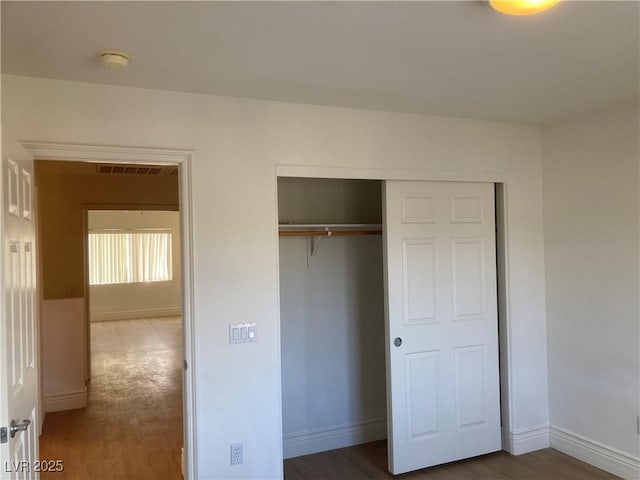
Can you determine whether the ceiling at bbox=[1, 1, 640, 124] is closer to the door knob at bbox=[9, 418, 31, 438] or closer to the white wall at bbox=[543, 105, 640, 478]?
the white wall at bbox=[543, 105, 640, 478]

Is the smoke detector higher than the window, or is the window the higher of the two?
the smoke detector

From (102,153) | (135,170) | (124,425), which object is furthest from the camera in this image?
(135,170)

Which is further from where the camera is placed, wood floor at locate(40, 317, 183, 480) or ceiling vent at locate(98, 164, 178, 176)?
ceiling vent at locate(98, 164, 178, 176)

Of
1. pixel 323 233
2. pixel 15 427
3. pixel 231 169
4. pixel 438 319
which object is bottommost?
pixel 15 427

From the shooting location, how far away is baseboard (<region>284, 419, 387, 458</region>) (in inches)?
150

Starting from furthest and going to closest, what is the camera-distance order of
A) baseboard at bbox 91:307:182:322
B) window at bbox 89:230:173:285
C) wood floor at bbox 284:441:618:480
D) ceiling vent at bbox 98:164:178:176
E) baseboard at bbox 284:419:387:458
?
window at bbox 89:230:173:285, baseboard at bbox 91:307:182:322, ceiling vent at bbox 98:164:178:176, baseboard at bbox 284:419:387:458, wood floor at bbox 284:441:618:480

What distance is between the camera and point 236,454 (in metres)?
2.88

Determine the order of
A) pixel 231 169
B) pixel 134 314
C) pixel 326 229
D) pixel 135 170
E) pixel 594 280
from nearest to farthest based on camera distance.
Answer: pixel 231 169
pixel 594 280
pixel 326 229
pixel 135 170
pixel 134 314

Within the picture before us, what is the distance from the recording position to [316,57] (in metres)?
2.29

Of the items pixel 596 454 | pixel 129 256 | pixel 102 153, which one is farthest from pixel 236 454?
pixel 129 256

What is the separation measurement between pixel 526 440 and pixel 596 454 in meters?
0.46

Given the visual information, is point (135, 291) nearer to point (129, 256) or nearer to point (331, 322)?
point (129, 256)

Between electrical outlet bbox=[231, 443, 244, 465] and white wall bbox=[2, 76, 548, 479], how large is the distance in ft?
0.11

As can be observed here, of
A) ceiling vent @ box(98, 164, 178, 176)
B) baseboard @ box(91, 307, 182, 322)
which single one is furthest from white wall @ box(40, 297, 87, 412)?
baseboard @ box(91, 307, 182, 322)
